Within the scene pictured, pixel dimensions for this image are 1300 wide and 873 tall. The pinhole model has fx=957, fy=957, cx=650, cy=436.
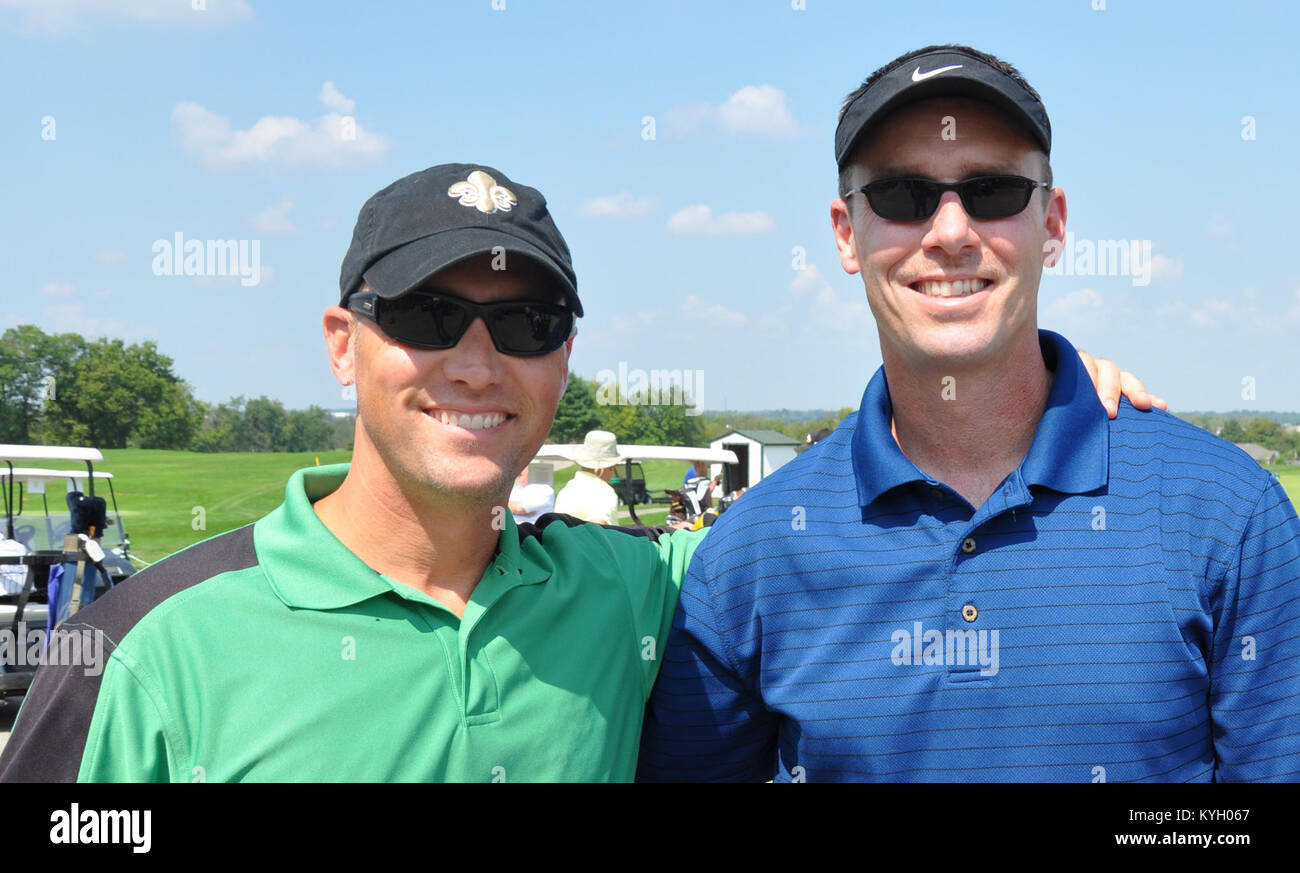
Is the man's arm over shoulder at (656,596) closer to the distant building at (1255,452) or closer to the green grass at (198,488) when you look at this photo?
the distant building at (1255,452)

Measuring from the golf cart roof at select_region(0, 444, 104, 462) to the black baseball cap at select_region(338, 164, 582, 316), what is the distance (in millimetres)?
10050

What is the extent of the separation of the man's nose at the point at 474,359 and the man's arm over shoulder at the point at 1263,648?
156 cm

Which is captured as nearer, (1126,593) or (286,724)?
(286,724)

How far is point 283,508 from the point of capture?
2.06 meters

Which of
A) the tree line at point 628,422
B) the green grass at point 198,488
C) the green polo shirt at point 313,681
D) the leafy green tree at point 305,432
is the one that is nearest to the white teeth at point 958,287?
the green polo shirt at point 313,681

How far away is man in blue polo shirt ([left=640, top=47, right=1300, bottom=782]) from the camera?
1936mm

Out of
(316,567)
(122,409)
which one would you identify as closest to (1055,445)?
(316,567)

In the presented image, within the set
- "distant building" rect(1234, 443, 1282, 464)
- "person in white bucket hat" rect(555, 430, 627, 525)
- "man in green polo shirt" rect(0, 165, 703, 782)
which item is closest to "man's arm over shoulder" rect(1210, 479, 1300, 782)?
"distant building" rect(1234, 443, 1282, 464)

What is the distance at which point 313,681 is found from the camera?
1784 mm
